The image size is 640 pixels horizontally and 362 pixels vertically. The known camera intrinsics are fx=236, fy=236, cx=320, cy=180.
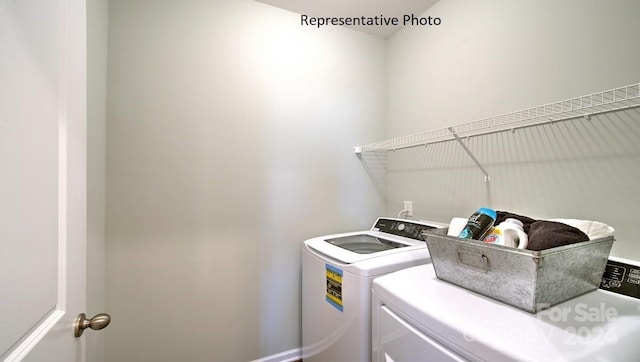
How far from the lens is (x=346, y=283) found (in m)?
1.12

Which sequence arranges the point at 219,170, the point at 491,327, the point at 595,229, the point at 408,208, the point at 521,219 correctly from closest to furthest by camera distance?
1. the point at 491,327
2. the point at 595,229
3. the point at 521,219
4. the point at 219,170
5. the point at 408,208

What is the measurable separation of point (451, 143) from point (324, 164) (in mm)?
913

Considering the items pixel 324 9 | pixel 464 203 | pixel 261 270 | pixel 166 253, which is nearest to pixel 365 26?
pixel 324 9

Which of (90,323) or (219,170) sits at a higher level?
(219,170)

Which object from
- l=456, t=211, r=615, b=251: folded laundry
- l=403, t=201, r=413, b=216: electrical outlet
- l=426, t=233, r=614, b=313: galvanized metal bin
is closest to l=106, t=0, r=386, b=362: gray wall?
l=403, t=201, r=413, b=216: electrical outlet

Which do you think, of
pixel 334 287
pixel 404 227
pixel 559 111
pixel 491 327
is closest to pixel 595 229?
pixel 559 111

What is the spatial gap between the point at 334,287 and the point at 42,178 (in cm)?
111

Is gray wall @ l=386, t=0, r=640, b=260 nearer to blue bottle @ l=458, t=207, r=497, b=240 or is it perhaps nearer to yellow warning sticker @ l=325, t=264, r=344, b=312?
blue bottle @ l=458, t=207, r=497, b=240

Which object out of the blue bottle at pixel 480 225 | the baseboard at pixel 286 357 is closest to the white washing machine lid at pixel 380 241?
the blue bottle at pixel 480 225

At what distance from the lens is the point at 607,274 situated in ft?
2.80

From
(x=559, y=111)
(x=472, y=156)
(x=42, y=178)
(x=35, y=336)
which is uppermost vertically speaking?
(x=559, y=111)

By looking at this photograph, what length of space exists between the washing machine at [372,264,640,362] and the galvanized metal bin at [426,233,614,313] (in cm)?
3

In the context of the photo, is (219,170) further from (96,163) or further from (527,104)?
(527,104)

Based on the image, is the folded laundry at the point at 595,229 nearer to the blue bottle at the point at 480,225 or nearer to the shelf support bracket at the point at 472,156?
the blue bottle at the point at 480,225
